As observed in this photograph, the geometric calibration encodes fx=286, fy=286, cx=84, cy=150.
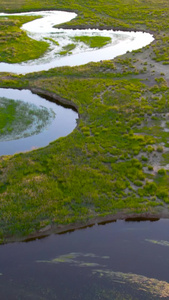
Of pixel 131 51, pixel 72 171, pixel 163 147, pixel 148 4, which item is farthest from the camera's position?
pixel 148 4

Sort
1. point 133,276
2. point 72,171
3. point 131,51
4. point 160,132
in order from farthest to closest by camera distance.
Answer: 1. point 131,51
2. point 160,132
3. point 72,171
4. point 133,276

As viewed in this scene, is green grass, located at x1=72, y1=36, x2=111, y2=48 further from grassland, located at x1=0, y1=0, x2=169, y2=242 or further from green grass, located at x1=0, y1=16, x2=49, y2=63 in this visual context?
grassland, located at x1=0, y1=0, x2=169, y2=242

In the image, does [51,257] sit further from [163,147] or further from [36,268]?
[163,147]

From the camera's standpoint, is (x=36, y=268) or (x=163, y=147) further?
(x=163, y=147)

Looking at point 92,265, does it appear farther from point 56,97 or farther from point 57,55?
point 57,55

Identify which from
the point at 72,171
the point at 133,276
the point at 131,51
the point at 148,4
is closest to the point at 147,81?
the point at 131,51

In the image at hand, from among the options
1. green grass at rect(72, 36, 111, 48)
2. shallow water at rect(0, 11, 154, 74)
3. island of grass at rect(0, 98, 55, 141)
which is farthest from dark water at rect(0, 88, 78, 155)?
green grass at rect(72, 36, 111, 48)

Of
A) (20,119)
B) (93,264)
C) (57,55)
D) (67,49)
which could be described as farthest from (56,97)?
(93,264)
